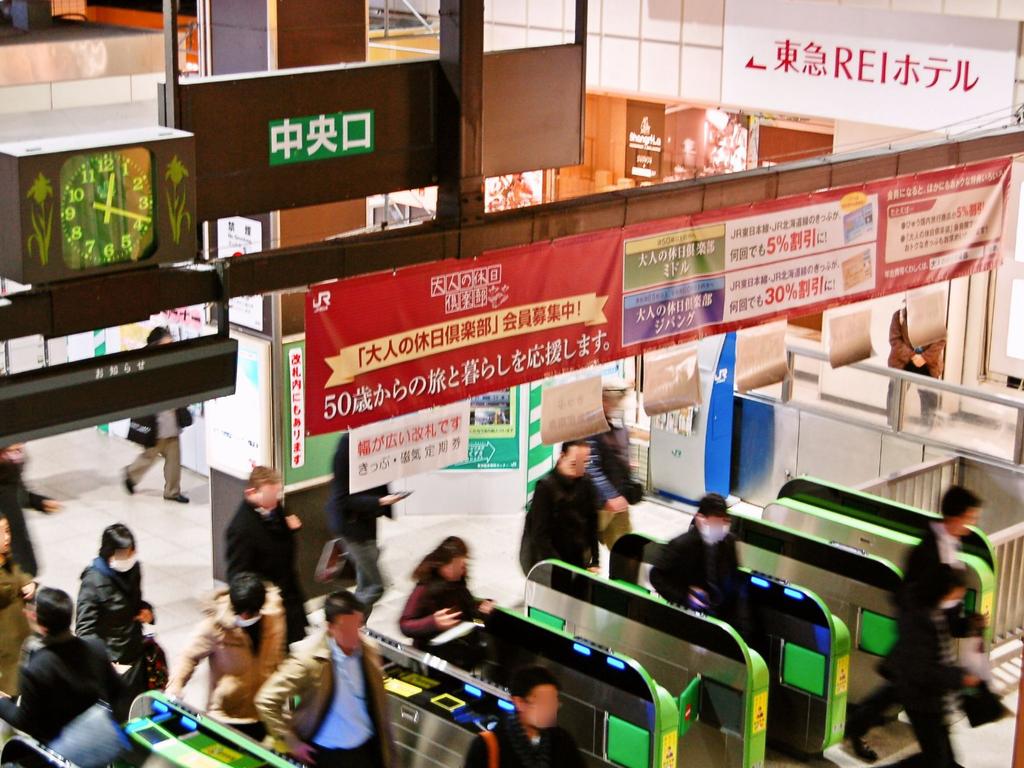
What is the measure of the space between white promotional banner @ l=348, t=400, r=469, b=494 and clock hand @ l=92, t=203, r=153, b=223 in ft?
6.78

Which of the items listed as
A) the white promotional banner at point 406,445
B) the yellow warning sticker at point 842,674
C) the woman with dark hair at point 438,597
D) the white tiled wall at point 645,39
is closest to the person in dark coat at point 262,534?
the white promotional banner at point 406,445

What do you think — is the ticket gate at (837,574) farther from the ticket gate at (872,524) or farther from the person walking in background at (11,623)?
the person walking in background at (11,623)

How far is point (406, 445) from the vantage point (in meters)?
7.32

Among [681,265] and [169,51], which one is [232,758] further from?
[681,265]

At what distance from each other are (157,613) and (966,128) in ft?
23.9

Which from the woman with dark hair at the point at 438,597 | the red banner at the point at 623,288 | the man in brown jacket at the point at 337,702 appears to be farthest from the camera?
the woman with dark hair at the point at 438,597

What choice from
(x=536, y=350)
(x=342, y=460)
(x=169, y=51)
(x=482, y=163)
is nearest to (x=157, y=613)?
(x=342, y=460)

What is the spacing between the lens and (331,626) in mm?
6254

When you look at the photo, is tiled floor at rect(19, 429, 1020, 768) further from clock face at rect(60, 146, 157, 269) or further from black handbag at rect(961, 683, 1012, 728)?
clock face at rect(60, 146, 157, 269)

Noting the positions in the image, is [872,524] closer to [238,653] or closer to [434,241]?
[434,241]

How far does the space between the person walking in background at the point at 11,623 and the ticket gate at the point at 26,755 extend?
1.58 meters

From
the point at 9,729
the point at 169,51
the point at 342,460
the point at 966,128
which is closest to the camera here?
the point at 169,51

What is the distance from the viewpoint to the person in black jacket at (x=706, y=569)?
26.0ft

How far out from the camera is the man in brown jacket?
628cm
